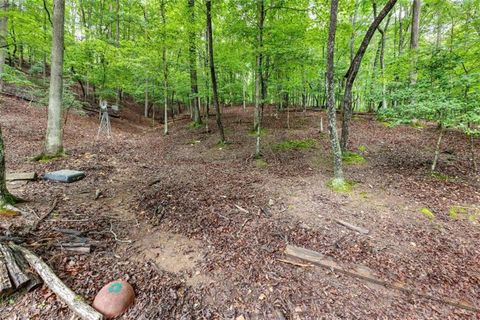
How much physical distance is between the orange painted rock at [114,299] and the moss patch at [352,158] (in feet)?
22.8

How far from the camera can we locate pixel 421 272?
3119mm

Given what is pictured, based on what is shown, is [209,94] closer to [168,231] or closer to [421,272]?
[168,231]

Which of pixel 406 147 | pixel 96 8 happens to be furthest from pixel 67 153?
pixel 96 8

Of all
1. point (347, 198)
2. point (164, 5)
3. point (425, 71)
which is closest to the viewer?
point (347, 198)

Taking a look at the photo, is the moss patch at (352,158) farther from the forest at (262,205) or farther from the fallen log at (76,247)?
the fallen log at (76,247)

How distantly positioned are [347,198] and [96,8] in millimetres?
22560

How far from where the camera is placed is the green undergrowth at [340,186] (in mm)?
5523

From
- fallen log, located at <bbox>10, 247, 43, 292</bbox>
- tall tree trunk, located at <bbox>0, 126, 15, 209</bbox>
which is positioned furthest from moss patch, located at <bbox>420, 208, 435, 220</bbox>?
tall tree trunk, located at <bbox>0, 126, 15, 209</bbox>

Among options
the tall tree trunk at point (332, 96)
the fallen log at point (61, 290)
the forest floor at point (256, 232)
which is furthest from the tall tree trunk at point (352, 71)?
the fallen log at point (61, 290)

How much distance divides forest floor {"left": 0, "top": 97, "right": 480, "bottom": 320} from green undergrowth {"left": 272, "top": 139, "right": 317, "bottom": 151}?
2.47ft

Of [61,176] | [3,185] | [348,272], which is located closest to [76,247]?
[3,185]

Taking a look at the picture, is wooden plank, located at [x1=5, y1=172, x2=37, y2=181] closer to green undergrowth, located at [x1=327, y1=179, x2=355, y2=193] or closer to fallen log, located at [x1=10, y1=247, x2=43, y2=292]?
fallen log, located at [x1=10, y1=247, x2=43, y2=292]

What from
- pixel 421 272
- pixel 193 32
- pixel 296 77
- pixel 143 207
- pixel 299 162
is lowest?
pixel 421 272

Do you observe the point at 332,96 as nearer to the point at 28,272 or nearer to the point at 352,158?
the point at 352,158
